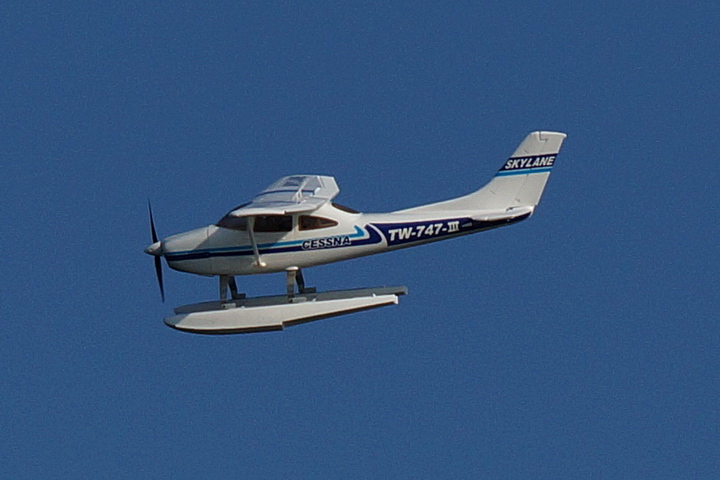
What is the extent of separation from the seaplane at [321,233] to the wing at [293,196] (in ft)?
0.10

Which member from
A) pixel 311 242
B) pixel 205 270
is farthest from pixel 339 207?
pixel 205 270

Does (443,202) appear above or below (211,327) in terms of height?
above

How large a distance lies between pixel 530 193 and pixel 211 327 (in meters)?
5.20

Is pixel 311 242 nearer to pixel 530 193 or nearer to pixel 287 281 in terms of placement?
pixel 287 281

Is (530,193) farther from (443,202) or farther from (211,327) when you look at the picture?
(211,327)

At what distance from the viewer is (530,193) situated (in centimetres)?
2267

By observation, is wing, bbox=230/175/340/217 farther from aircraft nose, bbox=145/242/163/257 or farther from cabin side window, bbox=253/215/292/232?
aircraft nose, bbox=145/242/163/257

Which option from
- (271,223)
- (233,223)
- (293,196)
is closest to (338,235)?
(293,196)

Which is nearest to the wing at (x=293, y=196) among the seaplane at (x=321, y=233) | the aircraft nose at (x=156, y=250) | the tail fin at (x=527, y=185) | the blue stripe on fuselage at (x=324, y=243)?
the seaplane at (x=321, y=233)

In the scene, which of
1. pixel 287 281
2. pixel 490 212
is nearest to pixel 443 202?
pixel 490 212

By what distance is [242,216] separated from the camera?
73.2ft

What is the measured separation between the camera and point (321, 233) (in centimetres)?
2255

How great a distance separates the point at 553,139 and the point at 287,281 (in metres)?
4.53

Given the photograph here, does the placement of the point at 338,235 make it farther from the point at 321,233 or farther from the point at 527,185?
the point at 527,185
